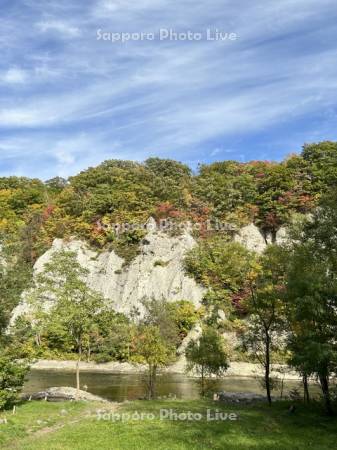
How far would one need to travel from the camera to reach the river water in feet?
127

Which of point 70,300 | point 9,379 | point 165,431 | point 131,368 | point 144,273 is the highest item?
point 144,273

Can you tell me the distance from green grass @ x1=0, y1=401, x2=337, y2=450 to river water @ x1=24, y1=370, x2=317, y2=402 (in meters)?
13.3

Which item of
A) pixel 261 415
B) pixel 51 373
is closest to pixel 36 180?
pixel 51 373

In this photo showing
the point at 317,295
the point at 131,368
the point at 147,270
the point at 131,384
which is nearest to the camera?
the point at 317,295

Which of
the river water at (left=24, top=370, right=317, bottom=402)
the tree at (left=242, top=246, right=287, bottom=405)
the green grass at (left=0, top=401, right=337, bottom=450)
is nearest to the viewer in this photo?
the green grass at (left=0, top=401, right=337, bottom=450)

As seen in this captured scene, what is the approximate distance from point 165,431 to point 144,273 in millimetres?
55260

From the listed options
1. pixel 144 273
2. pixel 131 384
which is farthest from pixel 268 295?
pixel 144 273

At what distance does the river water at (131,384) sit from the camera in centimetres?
3866

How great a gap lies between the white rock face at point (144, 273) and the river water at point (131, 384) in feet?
60.5

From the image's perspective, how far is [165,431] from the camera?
1889 cm

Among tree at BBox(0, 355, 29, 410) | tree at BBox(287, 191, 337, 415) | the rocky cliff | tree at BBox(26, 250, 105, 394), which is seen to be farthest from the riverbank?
tree at BBox(287, 191, 337, 415)

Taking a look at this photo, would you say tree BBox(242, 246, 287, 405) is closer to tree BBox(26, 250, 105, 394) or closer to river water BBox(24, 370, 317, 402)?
river water BBox(24, 370, 317, 402)

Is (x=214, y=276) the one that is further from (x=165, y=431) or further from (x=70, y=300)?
(x=165, y=431)

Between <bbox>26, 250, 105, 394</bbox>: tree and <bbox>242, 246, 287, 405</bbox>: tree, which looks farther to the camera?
<bbox>26, 250, 105, 394</bbox>: tree
